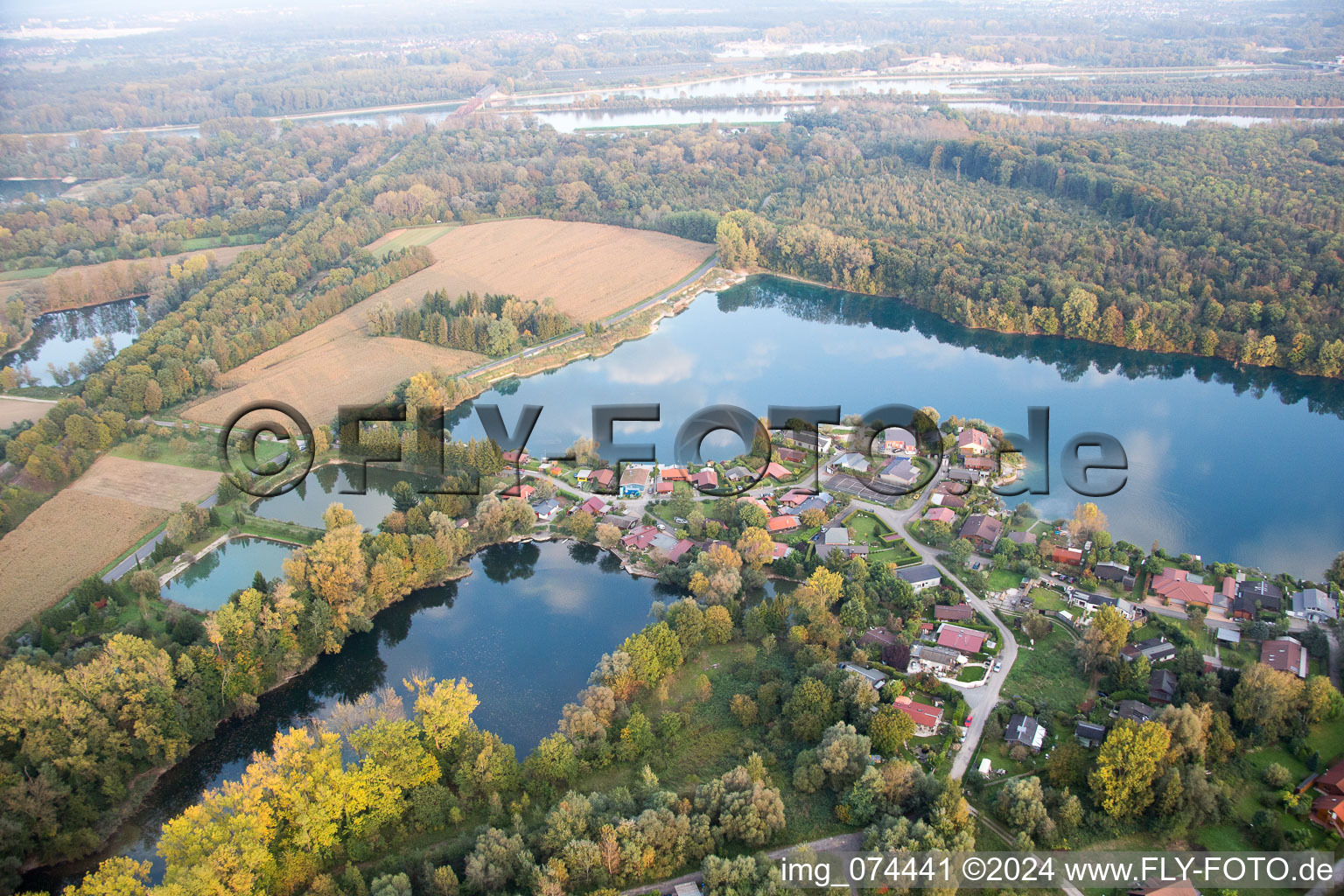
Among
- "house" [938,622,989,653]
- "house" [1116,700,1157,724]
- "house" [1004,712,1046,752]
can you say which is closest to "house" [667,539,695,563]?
"house" [938,622,989,653]

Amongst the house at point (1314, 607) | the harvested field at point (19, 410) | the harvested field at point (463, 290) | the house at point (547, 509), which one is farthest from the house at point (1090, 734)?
the harvested field at point (19, 410)

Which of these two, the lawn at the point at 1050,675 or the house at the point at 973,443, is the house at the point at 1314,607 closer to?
the lawn at the point at 1050,675

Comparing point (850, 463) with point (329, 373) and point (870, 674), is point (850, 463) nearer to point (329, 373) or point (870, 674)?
point (870, 674)

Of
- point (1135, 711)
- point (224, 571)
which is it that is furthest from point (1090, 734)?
point (224, 571)

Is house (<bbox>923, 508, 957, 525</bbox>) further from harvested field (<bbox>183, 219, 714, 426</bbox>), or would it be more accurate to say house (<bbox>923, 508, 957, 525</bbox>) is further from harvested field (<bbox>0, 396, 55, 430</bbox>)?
harvested field (<bbox>0, 396, 55, 430</bbox>)

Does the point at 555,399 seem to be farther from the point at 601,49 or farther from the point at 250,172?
the point at 601,49
